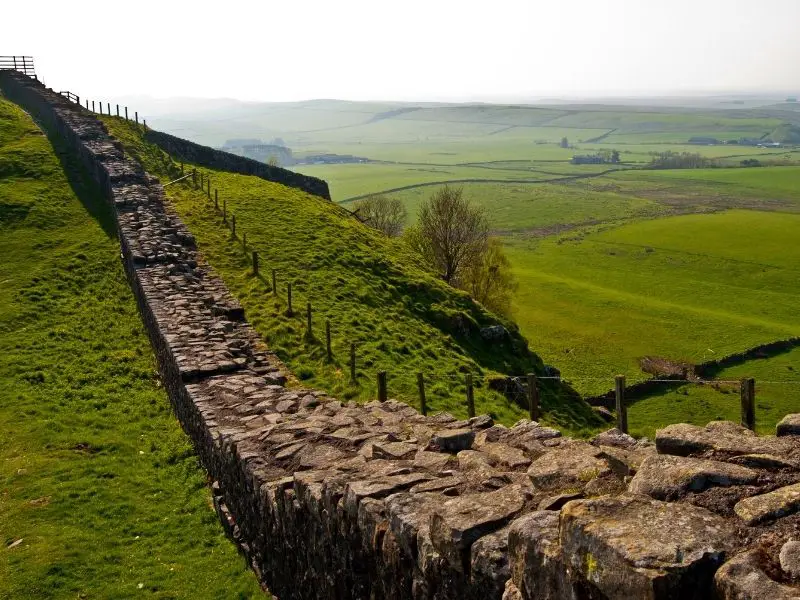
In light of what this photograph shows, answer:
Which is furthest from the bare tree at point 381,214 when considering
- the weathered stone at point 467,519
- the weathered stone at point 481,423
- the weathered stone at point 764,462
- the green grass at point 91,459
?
the weathered stone at point 764,462

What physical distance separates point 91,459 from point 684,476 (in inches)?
583

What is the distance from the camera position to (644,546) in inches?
195

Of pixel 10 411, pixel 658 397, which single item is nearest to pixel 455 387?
pixel 10 411

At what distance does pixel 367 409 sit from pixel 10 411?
11224 millimetres

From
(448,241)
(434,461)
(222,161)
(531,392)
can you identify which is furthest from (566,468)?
(222,161)

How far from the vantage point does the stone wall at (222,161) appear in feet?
194

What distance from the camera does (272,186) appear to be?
53719mm

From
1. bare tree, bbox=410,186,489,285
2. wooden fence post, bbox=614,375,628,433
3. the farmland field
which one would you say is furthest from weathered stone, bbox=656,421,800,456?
bare tree, bbox=410,186,489,285

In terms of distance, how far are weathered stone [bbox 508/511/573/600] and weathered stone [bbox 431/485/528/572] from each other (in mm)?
519

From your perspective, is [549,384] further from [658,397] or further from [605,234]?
[605,234]

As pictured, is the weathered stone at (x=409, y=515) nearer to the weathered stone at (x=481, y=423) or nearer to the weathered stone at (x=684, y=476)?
the weathered stone at (x=684, y=476)

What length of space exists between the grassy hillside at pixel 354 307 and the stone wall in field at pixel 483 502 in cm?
818

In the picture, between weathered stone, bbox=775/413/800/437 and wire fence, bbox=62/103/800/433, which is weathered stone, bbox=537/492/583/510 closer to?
weathered stone, bbox=775/413/800/437

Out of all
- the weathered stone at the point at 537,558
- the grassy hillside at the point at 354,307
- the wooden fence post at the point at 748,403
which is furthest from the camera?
the grassy hillside at the point at 354,307
